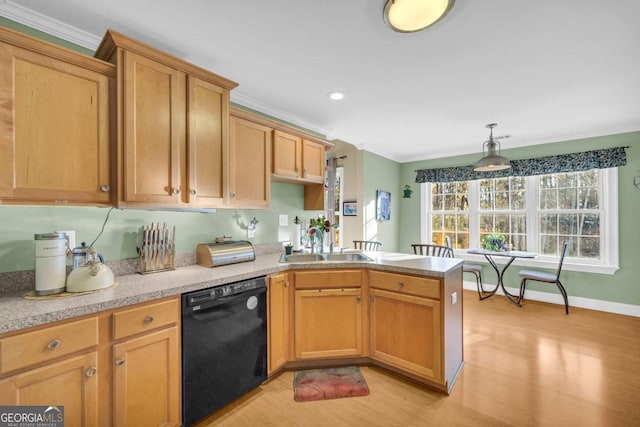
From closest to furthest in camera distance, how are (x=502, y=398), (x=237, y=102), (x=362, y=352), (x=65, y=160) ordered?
(x=65, y=160)
(x=502, y=398)
(x=362, y=352)
(x=237, y=102)

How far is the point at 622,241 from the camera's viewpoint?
362 centimetres

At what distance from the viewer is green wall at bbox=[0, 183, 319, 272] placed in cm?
154

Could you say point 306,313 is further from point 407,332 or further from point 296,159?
point 296,159

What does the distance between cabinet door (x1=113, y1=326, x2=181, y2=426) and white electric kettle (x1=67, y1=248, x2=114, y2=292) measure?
361 millimetres

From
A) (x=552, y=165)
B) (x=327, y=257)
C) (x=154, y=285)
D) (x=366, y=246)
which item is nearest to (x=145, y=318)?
(x=154, y=285)

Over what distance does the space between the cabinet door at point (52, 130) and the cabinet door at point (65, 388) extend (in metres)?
0.81

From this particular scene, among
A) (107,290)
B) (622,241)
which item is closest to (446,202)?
(622,241)

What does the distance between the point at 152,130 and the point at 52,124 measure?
454 mm

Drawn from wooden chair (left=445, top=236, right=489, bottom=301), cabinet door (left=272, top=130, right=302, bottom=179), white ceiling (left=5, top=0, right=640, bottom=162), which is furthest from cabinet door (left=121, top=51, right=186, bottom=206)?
wooden chair (left=445, top=236, right=489, bottom=301)

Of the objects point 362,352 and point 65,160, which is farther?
point 362,352

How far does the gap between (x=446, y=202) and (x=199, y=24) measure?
4.67m

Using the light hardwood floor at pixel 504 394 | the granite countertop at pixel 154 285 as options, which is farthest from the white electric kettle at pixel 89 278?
the light hardwood floor at pixel 504 394

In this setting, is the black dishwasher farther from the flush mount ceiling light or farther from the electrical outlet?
the flush mount ceiling light

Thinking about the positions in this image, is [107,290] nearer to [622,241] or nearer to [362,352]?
[362,352]
